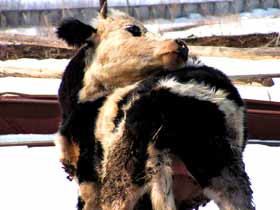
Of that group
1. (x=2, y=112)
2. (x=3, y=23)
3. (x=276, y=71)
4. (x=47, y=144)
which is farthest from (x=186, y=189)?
(x=3, y=23)

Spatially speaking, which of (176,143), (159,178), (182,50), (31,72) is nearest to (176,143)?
(176,143)

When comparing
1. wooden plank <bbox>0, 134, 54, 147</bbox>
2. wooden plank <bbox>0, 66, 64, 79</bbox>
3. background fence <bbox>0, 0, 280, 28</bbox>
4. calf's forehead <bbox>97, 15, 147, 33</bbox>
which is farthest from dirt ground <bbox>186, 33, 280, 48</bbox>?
calf's forehead <bbox>97, 15, 147, 33</bbox>

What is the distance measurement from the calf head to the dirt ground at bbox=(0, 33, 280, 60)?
5774 mm

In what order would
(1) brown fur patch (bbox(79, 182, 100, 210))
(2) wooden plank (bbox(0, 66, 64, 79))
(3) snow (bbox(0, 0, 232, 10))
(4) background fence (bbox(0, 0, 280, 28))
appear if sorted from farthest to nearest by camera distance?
(3) snow (bbox(0, 0, 232, 10)), (4) background fence (bbox(0, 0, 280, 28)), (2) wooden plank (bbox(0, 66, 64, 79)), (1) brown fur patch (bbox(79, 182, 100, 210))

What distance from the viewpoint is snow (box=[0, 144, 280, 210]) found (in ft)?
13.8

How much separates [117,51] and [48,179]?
2.27 m

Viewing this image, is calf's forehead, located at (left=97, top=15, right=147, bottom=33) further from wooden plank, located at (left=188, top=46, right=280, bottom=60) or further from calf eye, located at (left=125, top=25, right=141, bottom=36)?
wooden plank, located at (left=188, top=46, right=280, bottom=60)

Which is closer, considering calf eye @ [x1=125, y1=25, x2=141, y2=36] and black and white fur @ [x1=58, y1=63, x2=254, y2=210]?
black and white fur @ [x1=58, y1=63, x2=254, y2=210]

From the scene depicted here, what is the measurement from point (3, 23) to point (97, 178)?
918 centimetres

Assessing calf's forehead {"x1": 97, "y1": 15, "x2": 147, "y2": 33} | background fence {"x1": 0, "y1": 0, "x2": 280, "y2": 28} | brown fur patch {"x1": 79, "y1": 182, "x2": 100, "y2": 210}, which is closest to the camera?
brown fur patch {"x1": 79, "y1": 182, "x2": 100, "y2": 210}

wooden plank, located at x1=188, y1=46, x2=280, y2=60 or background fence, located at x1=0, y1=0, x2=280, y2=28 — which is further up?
wooden plank, located at x1=188, y1=46, x2=280, y2=60

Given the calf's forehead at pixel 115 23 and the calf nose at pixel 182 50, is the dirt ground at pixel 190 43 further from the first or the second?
the calf nose at pixel 182 50

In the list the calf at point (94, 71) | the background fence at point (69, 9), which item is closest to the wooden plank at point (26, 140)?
the calf at point (94, 71)

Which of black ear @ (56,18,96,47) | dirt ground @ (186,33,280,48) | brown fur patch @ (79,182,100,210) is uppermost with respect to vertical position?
black ear @ (56,18,96,47)
